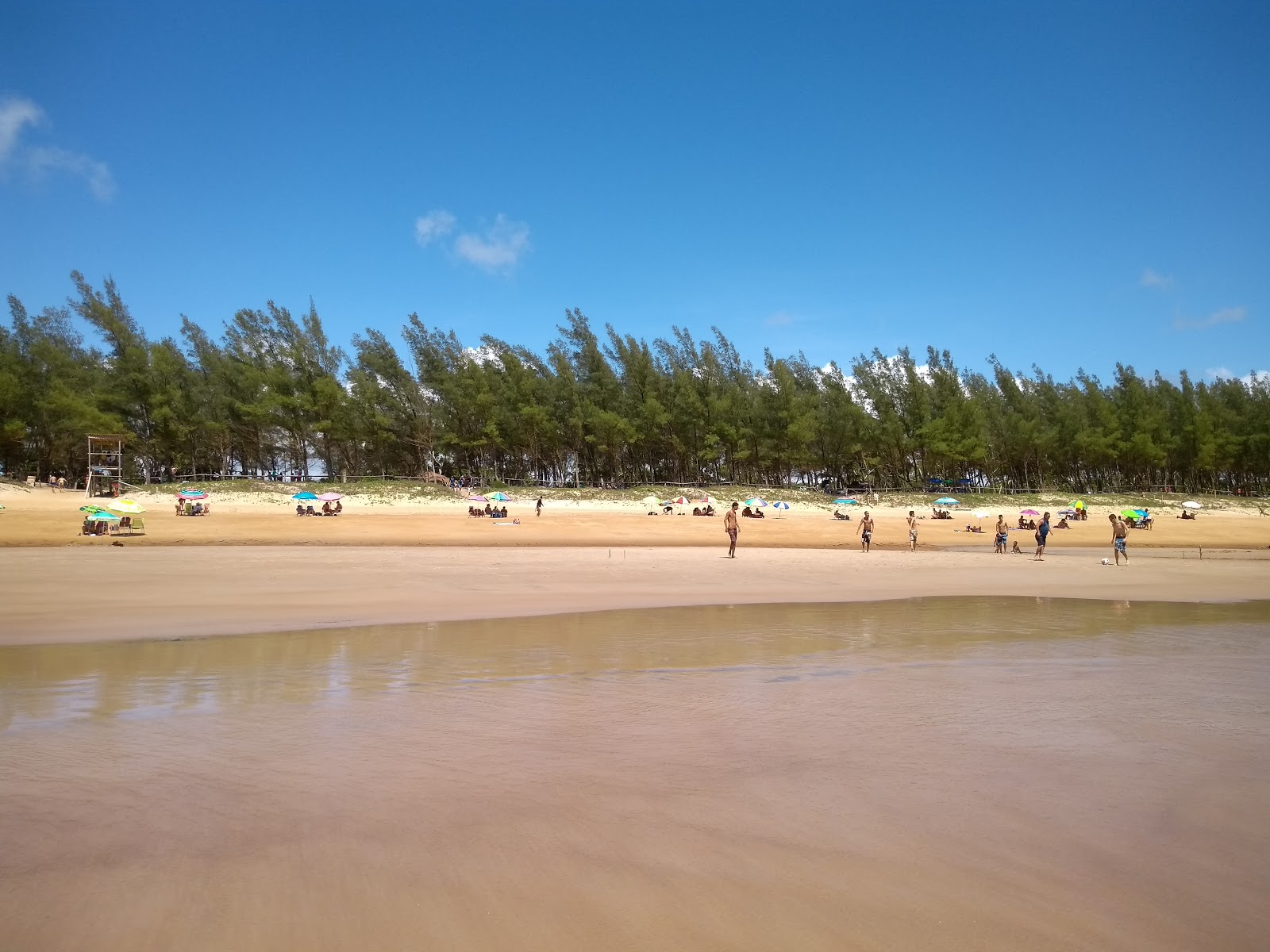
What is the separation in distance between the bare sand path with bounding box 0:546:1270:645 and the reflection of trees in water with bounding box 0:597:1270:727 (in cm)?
122

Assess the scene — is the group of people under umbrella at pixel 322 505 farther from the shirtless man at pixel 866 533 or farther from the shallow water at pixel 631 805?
the shallow water at pixel 631 805

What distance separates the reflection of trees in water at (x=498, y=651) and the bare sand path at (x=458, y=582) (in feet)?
4.00

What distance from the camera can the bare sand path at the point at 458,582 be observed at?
38.2 feet

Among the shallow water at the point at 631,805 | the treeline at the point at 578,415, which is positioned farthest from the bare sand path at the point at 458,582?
the treeline at the point at 578,415

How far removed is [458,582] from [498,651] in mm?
7824

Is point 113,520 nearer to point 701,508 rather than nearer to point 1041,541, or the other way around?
point 701,508

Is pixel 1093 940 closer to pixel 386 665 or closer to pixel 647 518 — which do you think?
pixel 386 665

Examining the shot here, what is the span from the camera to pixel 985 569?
855 inches

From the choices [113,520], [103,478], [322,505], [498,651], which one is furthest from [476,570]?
[103,478]

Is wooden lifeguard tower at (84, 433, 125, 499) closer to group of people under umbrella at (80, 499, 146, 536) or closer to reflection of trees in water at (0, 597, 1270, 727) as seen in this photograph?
group of people under umbrella at (80, 499, 146, 536)

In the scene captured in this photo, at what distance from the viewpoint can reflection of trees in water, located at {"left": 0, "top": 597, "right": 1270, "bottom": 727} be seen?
22.3ft

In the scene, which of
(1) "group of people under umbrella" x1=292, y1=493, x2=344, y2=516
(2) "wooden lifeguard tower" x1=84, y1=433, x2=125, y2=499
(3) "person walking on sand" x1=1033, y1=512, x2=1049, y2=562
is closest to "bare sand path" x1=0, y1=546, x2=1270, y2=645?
(3) "person walking on sand" x1=1033, y1=512, x2=1049, y2=562

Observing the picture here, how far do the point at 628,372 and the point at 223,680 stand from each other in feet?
205

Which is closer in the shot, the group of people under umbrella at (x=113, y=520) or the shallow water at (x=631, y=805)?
the shallow water at (x=631, y=805)
